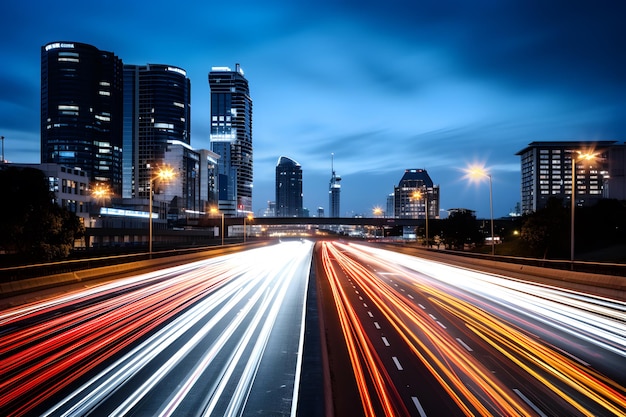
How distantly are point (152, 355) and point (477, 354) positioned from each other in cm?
958

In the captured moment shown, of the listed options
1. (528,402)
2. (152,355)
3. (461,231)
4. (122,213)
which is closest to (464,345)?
(528,402)

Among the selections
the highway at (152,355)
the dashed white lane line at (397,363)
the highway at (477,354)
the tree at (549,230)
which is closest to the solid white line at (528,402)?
the highway at (477,354)

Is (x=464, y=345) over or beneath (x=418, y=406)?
beneath

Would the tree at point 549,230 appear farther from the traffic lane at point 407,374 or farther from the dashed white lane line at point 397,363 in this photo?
the dashed white lane line at point 397,363

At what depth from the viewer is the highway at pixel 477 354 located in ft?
34.3

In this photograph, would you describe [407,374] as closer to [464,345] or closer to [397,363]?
[397,363]

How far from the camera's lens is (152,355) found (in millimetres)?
14180

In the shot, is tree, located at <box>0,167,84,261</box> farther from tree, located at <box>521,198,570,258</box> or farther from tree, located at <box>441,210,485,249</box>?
tree, located at <box>441,210,485,249</box>

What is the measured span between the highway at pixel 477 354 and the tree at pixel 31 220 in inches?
1501

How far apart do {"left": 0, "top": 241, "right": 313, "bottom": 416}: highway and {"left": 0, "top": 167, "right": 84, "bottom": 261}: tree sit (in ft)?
95.8

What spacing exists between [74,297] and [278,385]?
18.2m

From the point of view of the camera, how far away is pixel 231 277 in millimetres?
37719

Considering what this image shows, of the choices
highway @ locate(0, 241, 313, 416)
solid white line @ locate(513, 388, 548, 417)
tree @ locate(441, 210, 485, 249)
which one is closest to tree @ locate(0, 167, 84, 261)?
highway @ locate(0, 241, 313, 416)

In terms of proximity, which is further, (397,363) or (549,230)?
(549,230)
